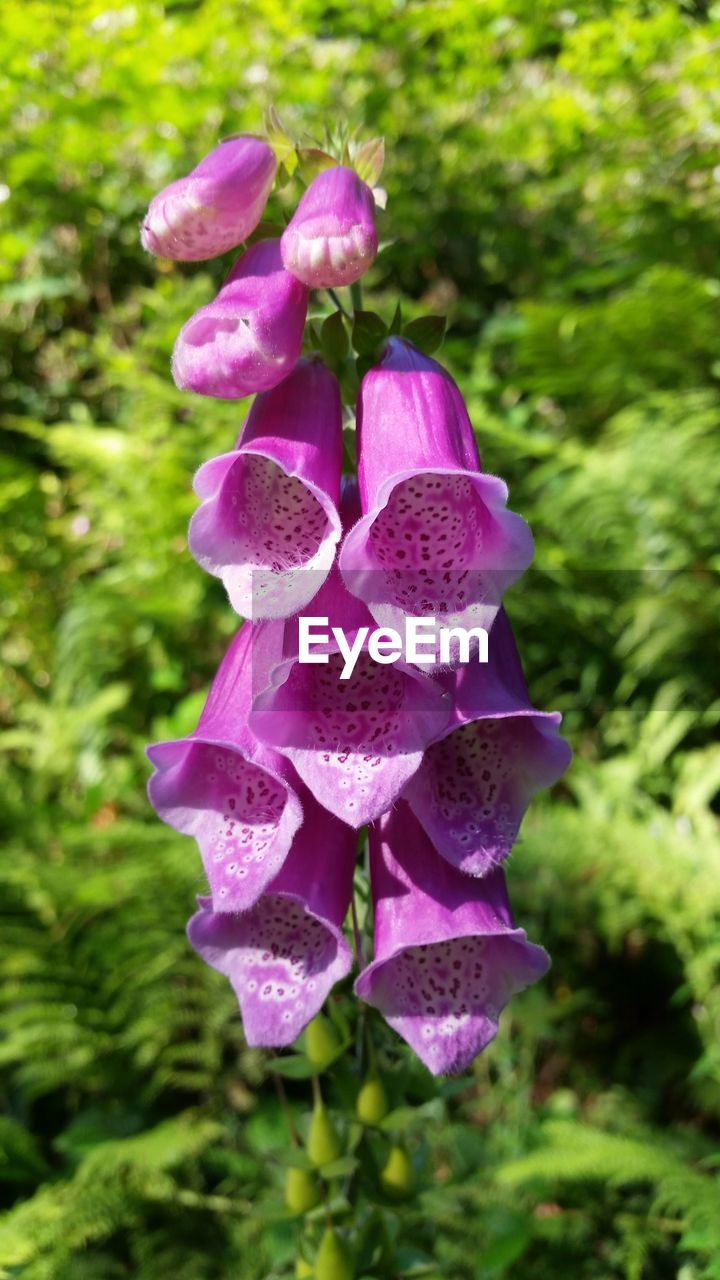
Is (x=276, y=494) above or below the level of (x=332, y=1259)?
above

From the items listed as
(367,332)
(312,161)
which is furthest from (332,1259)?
(312,161)

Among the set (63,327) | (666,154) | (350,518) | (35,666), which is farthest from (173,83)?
(350,518)

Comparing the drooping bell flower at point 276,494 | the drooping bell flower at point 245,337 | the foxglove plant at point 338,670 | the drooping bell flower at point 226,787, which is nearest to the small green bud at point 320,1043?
the foxglove plant at point 338,670

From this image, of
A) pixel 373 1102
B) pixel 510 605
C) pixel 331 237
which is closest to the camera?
pixel 331 237

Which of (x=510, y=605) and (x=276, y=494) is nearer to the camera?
(x=276, y=494)

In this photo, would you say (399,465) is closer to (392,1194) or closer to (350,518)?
(350,518)

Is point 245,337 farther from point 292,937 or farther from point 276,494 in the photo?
point 292,937

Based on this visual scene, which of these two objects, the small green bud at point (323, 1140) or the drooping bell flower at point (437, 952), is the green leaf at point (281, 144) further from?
the small green bud at point (323, 1140)
